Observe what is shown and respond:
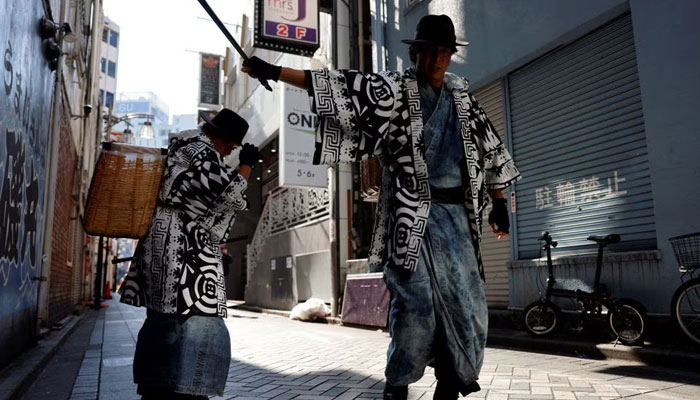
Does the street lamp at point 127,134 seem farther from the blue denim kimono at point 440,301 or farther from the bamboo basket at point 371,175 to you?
the blue denim kimono at point 440,301

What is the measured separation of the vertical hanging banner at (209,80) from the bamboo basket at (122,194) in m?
26.6

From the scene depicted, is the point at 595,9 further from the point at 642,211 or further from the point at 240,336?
the point at 240,336

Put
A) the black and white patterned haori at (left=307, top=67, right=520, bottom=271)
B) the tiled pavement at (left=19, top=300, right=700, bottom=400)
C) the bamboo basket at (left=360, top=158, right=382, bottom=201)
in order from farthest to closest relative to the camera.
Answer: the bamboo basket at (left=360, top=158, right=382, bottom=201) → the tiled pavement at (left=19, top=300, right=700, bottom=400) → the black and white patterned haori at (left=307, top=67, right=520, bottom=271)

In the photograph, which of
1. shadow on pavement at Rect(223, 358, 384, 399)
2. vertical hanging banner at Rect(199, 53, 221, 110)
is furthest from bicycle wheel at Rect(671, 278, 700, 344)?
vertical hanging banner at Rect(199, 53, 221, 110)

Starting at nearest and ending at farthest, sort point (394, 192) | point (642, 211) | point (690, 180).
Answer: point (394, 192), point (690, 180), point (642, 211)

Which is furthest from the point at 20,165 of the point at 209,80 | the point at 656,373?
the point at 209,80

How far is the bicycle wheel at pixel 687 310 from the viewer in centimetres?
553

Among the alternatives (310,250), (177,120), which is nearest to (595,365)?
(310,250)

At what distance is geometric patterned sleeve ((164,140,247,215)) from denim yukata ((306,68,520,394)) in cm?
61

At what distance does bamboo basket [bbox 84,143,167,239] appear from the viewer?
9.38 feet

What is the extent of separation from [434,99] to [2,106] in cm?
359

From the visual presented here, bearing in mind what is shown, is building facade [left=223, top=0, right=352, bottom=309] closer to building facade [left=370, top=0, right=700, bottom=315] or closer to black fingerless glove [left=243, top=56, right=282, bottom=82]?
building facade [left=370, top=0, right=700, bottom=315]

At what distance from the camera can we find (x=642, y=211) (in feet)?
22.3

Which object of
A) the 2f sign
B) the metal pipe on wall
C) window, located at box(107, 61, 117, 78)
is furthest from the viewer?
window, located at box(107, 61, 117, 78)
